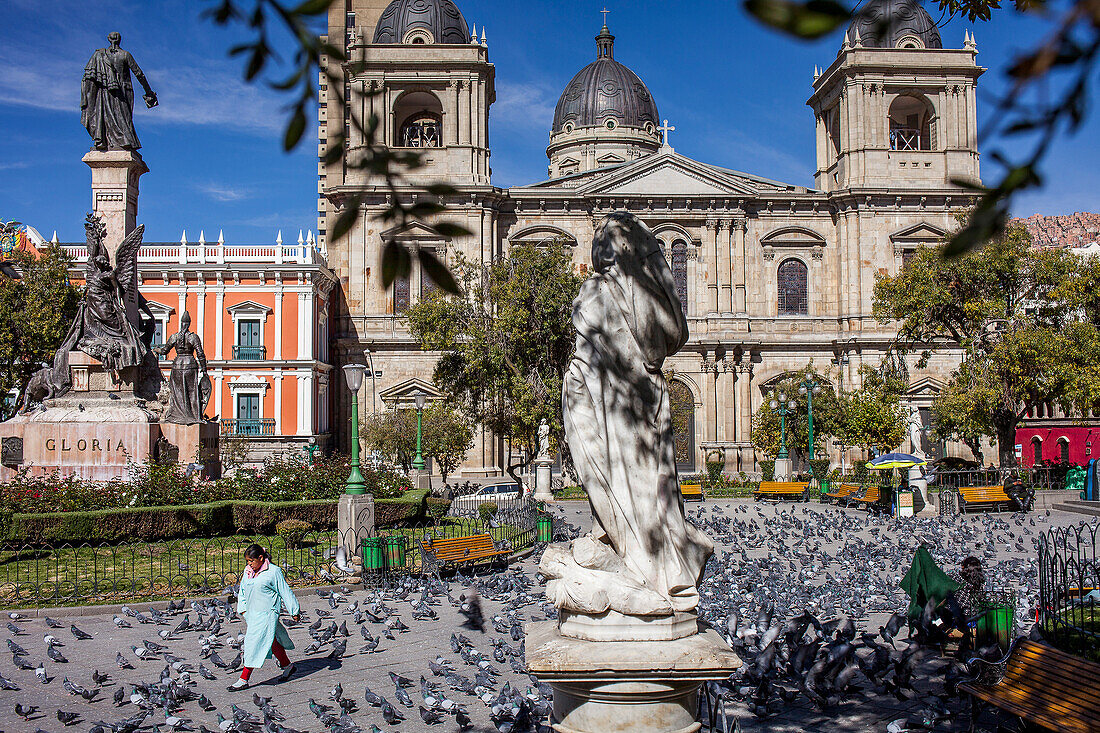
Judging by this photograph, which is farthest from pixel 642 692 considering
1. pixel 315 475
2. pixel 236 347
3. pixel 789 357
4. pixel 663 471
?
pixel 789 357

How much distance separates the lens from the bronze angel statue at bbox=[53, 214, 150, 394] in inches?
613

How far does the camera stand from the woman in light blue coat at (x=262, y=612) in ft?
24.2

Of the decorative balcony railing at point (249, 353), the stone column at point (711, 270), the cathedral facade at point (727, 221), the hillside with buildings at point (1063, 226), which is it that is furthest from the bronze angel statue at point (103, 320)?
the hillside with buildings at point (1063, 226)

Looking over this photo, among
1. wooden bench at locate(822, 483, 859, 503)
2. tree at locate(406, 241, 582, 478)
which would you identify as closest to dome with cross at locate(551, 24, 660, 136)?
tree at locate(406, 241, 582, 478)

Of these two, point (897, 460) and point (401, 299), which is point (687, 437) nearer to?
point (401, 299)

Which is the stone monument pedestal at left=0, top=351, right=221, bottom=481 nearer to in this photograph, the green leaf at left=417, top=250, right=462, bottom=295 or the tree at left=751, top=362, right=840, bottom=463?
the green leaf at left=417, top=250, right=462, bottom=295

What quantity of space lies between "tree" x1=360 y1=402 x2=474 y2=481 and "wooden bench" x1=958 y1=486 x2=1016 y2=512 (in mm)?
16047

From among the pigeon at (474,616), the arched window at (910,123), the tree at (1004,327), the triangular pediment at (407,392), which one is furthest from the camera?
the arched window at (910,123)

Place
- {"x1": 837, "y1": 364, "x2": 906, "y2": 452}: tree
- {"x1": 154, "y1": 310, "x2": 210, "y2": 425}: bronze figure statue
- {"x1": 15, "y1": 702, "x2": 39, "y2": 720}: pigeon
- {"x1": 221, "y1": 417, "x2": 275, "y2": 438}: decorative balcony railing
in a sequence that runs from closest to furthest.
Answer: {"x1": 15, "y1": 702, "x2": 39, "y2": 720}: pigeon < {"x1": 154, "y1": 310, "x2": 210, "y2": 425}: bronze figure statue < {"x1": 837, "y1": 364, "x2": 906, "y2": 452}: tree < {"x1": 221, "y1": 417, "x2": 275, "y2": 438}: decorative balcony railing

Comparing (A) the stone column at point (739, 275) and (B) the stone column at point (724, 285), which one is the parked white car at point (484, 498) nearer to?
(B) the stone column at point (724, 285)

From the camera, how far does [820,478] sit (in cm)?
2723

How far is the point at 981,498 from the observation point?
2064 centimetres

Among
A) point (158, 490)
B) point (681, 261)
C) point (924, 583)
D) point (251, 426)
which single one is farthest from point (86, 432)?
point (681, 261)

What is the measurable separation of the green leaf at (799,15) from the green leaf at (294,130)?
1099 millimetres
